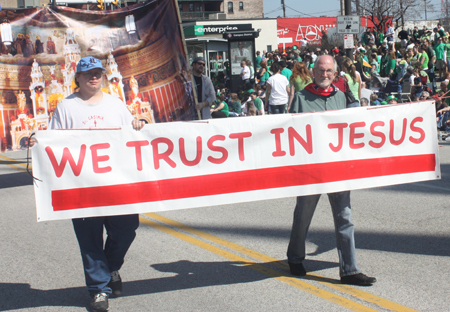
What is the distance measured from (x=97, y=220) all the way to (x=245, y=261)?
156 cm

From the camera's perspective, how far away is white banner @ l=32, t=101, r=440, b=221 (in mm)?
4031

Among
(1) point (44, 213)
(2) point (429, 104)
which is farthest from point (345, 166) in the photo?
(1) point (44, 213)

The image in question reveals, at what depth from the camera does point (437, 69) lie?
69.7ft

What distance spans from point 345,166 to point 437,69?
18733 mm

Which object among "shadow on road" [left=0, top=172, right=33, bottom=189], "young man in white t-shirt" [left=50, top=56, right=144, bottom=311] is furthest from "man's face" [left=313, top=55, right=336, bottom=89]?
"shadow on road" [left=0, top=172, right=33, bottom=189]

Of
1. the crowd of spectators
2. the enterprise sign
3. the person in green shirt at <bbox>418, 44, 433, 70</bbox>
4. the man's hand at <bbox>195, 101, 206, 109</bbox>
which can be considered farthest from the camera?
the enterprise sign

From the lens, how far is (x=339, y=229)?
4234mm

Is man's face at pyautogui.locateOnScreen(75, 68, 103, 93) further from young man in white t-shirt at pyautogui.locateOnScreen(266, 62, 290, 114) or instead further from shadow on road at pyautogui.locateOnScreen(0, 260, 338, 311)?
young man in white t-shirt at pyautogui.locateOnScreen(266, 62, 290, 114)

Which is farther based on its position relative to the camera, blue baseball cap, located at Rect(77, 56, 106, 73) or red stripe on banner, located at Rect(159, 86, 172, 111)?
red stripe on banner, located at Rect(159, 86, 172, 111)

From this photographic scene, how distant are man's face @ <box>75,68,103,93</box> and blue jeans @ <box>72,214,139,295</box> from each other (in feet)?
3.28

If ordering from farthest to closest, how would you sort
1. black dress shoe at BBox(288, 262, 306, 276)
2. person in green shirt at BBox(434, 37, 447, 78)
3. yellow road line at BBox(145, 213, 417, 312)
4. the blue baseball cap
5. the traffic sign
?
person in green shirt at BBox(434, 37, 447, 78), the traffic sign, black dress shoe at BBox(288, 262, 306, 276), the blue baseball cap, yellow road line at BBox(145, 213, 417, 312)

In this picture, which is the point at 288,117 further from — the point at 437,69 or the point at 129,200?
the point at 437,69

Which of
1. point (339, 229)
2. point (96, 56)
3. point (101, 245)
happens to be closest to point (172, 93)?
point (96, 56)

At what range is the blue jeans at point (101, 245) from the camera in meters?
3.96
